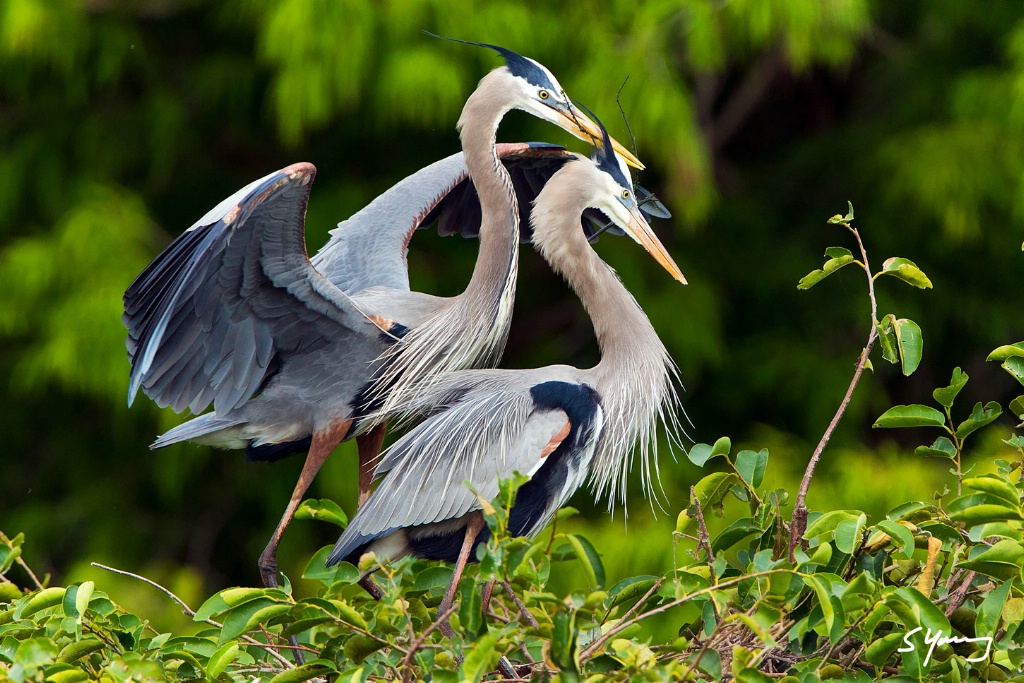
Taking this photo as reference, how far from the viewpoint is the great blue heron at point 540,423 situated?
2650mm

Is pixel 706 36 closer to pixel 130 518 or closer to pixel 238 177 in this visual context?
pixel 238 177

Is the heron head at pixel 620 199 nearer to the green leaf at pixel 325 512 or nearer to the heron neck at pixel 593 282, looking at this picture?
the heron neck at pixel 593 282

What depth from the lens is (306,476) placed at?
2.93 meters

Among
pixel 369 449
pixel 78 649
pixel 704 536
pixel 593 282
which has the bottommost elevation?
pixel 369 449

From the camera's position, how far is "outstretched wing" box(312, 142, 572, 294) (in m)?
3.31

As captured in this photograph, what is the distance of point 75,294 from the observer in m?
5.34

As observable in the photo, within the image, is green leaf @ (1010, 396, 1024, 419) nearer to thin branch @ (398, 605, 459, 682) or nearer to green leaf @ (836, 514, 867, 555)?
green leaf @ (836, 514, 867, 555)

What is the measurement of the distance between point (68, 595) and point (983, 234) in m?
4.82

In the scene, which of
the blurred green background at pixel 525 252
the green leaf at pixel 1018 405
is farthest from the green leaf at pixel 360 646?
the blurred green background at pixel 525 252

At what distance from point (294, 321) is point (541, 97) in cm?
71

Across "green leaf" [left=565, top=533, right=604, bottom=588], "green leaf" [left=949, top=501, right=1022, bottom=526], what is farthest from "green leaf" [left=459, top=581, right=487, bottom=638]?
"green leaf" [left=949, top=501, right=1022, bottom=526]

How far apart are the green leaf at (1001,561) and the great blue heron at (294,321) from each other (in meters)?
1.31

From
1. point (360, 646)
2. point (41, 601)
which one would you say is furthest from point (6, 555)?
point (360, 646)
